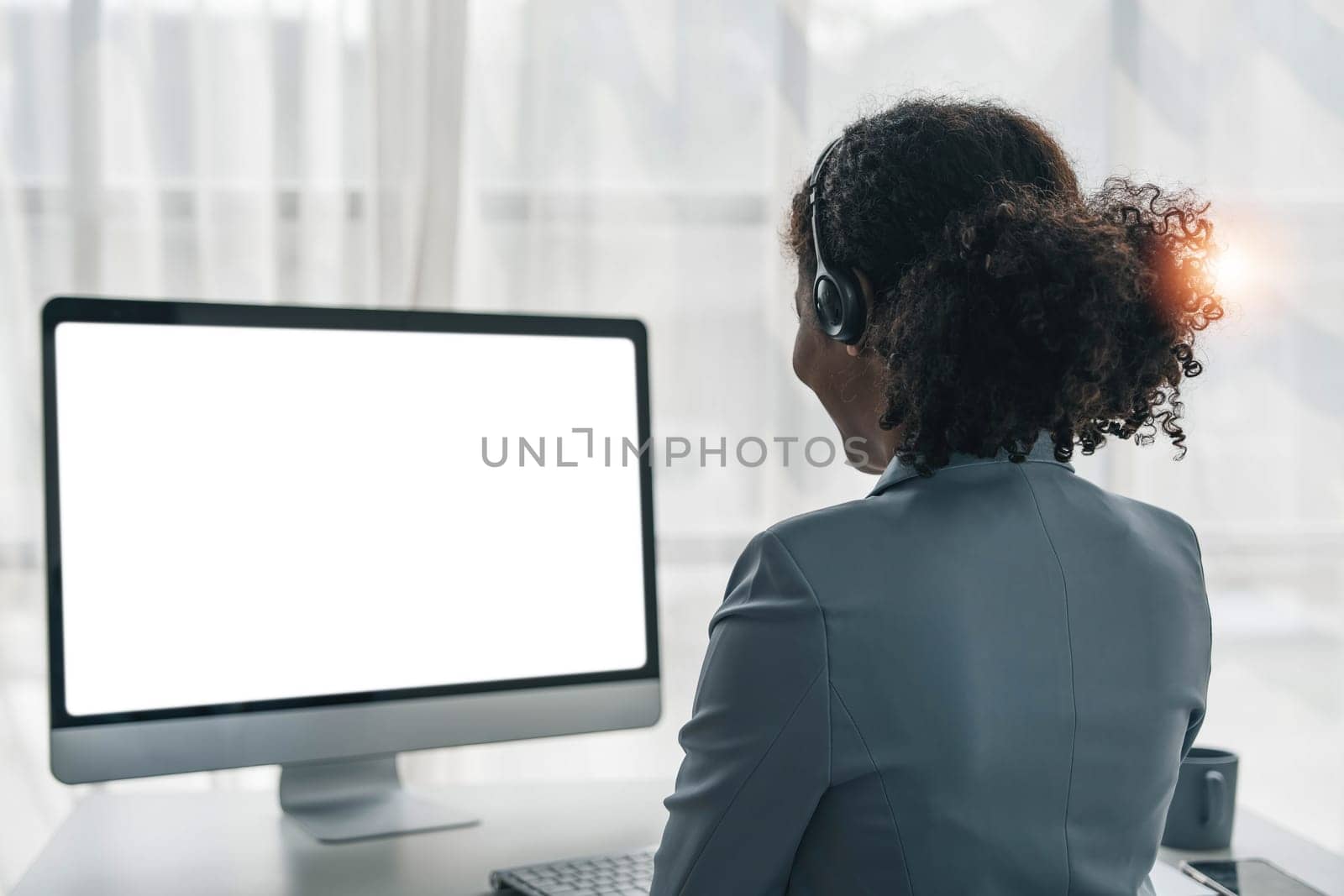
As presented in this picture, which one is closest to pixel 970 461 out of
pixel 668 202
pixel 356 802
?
pixel 356 802

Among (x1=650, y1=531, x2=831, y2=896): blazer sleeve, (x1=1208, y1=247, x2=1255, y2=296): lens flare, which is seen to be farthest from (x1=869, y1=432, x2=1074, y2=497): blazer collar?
(x1=1208, y1=247, x2=1255, y2=296): lens flare

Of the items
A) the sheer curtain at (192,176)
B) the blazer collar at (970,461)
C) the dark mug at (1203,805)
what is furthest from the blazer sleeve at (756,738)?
the sheer curtain at (192,176)

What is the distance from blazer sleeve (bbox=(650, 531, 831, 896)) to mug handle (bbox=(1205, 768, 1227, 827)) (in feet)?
1.78

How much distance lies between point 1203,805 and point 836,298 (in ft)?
2.05

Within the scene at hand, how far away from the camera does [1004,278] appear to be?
701 mm

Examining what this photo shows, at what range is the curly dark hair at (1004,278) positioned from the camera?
70 centimetres

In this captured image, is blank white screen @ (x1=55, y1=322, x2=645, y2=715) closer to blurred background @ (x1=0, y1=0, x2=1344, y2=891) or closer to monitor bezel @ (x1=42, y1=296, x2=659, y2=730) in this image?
monitor bezel @ (x1=42, y1=296, x2=659, y2=730)

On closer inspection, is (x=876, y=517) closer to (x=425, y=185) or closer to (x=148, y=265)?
(x=425, y=185)

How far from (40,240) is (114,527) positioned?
1069 mm

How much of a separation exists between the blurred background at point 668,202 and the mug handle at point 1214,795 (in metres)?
0.95

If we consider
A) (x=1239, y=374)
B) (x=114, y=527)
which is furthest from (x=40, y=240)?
(x=1239, y=374)

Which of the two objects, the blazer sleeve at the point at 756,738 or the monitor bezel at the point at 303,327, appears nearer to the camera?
the blazer sleeve at the point at 756,738

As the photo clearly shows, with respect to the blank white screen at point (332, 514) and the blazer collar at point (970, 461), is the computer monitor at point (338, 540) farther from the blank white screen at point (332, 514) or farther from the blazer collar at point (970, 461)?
the blazer collar at point (970, 461)

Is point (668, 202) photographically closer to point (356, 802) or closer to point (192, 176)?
point (192, 176)
